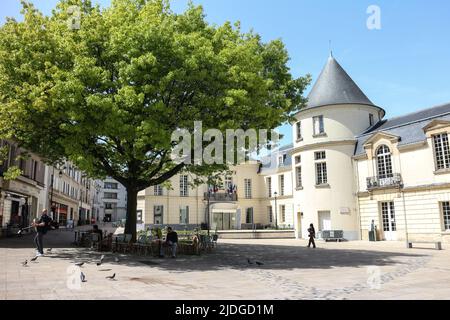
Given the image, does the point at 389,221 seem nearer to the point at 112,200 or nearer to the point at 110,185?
the point at 112,200

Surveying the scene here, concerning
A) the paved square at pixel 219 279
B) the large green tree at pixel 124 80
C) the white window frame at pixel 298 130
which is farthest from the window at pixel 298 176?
the paved square at pixel 219 279

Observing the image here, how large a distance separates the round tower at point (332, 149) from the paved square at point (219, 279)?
54.4ft

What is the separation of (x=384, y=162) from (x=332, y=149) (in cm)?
443

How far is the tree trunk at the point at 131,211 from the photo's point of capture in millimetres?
19219

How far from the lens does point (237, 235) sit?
35.9m

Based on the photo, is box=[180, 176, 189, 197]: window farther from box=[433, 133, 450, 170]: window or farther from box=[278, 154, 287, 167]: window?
box=[433, 133, 450, 170]: window

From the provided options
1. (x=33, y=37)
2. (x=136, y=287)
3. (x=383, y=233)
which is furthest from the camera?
(x=383, y=233)

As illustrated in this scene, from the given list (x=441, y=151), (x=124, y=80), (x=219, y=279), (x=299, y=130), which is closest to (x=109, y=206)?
(x=299, y=130)

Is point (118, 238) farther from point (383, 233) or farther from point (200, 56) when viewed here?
point (383, 233)

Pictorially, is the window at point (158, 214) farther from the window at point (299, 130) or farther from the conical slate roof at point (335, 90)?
the conical slate roof at point (335, 90)

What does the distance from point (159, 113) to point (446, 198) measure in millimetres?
21062

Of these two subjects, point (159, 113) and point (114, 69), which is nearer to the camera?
point (159, 113)

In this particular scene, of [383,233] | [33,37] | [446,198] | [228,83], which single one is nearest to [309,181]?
[383,233]

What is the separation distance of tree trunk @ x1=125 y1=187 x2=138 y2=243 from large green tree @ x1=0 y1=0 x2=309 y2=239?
320cm
